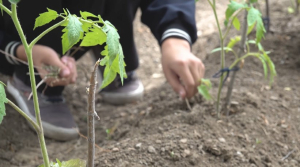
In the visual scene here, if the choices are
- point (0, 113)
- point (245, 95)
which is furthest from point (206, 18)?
point (0, 113)

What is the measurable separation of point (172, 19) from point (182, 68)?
38cm

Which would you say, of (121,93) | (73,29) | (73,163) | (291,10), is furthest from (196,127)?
(291,10)

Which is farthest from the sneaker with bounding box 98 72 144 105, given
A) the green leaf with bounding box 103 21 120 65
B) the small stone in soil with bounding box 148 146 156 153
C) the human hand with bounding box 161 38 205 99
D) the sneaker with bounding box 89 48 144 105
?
the green leaf with bounding box 103 21 120 65

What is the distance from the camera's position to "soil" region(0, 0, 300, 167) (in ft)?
4.55

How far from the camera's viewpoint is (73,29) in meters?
0.75

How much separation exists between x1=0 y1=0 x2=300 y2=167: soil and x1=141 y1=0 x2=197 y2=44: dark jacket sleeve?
310 millimetres

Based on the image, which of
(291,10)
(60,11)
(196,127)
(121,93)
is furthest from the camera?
(291,10)

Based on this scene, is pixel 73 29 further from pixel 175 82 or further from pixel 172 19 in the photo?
pixel 172 19

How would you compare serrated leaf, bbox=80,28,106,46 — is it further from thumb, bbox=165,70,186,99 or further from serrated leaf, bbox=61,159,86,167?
thumb, bbox=165,70,186,99

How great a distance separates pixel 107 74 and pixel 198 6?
8.74ft

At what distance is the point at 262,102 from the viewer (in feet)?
5.92

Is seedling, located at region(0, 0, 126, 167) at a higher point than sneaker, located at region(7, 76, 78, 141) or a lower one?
higher

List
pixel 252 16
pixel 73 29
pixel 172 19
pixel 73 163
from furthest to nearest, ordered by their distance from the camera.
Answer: pixel 172 19
pixel 252 16
pixel 73 163
pixel 73 29

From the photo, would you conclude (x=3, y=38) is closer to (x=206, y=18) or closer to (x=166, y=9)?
(x=166, y=9)
